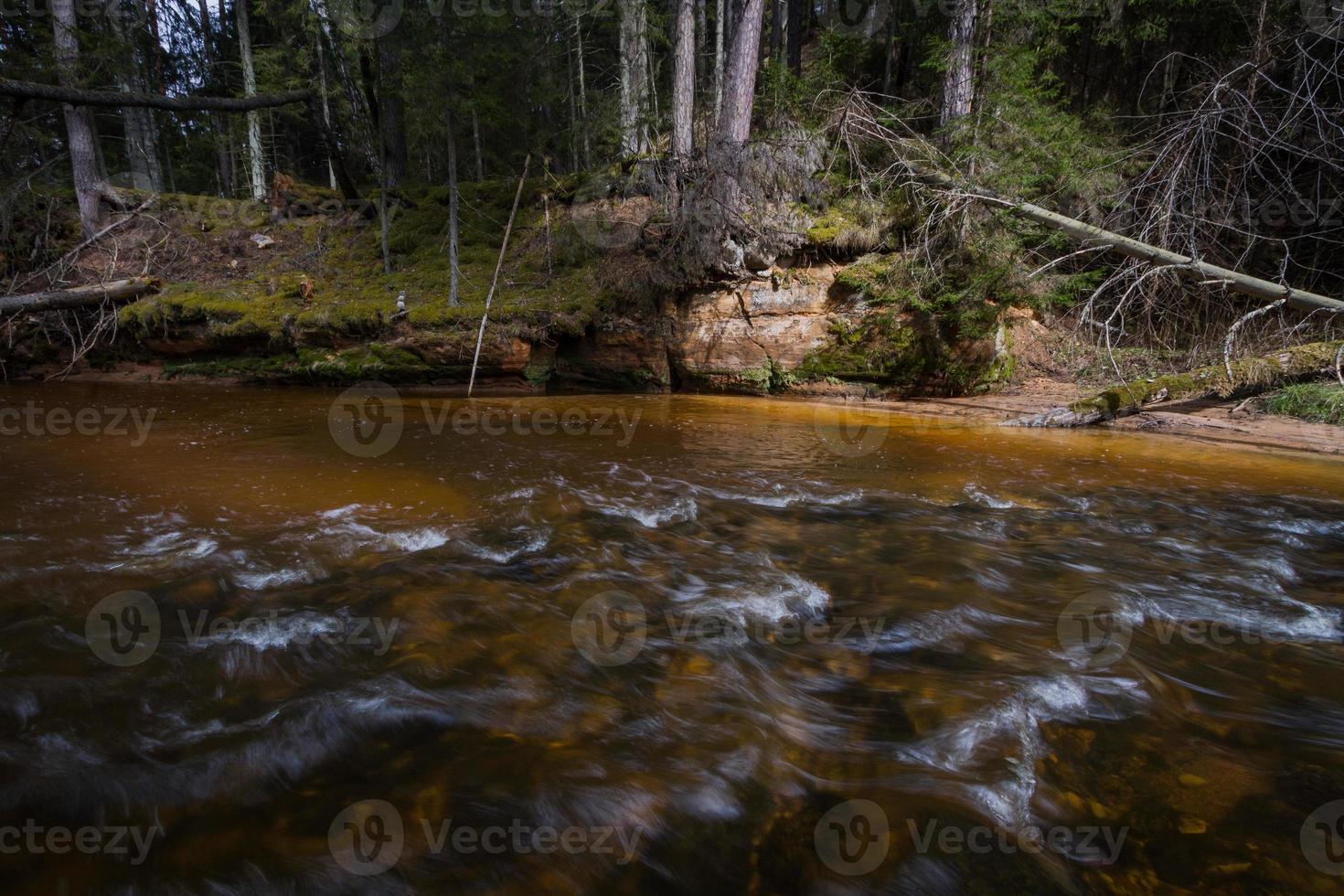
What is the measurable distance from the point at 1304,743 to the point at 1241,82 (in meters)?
11.5

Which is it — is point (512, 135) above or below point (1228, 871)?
above

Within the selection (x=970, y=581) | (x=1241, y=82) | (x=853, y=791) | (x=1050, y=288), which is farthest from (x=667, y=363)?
(x=1241, y=82)

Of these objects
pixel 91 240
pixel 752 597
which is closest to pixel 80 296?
pixel 91 240

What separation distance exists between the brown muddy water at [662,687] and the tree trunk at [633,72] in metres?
10.0

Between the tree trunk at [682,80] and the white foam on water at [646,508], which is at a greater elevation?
the tree trunk at [682,80]

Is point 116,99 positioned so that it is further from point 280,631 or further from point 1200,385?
point 1200,385

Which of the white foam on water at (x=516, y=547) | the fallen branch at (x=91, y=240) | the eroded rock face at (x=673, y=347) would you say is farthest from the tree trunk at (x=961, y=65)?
the fallen branch at (x=91, y=240)

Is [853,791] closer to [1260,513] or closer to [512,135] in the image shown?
[1260,513]

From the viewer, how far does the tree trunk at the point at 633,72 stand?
1163 cm

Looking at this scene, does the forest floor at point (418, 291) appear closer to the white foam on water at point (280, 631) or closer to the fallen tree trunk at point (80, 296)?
the fallen tree trunk at point (80, 296)

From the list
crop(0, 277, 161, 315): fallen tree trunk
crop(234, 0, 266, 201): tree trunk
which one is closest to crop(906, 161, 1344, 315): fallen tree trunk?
crop(0, 277, 161, 315): fallen tree trunk

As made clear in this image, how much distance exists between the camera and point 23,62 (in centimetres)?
1002

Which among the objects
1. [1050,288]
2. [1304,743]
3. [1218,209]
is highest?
[1218,209]

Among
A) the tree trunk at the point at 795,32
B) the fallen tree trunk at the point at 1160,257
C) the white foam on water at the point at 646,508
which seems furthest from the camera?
the tree trunk at the point at 795,32
